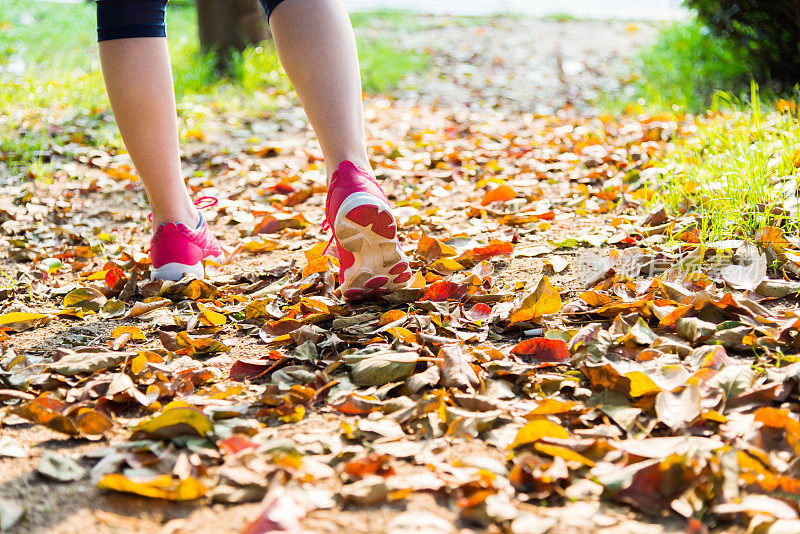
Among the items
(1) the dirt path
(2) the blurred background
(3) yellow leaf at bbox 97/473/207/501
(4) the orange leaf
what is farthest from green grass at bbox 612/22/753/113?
(3) yellow leaf at bbox 97/473/207/501

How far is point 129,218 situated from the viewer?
2.70 m

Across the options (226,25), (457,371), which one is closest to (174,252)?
(457,371)

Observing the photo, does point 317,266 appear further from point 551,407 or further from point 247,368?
point 551,407

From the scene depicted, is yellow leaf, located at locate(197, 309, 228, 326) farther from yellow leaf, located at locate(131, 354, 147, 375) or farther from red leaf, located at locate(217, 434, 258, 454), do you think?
red leaf, located at locate(217, 434, 258, 454)

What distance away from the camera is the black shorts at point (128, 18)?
5.41 feet

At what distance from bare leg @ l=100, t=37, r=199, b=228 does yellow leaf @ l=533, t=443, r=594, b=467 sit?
4.01 ft

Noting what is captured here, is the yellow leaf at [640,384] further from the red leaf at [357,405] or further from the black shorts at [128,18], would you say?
the black shorts at [128,18]

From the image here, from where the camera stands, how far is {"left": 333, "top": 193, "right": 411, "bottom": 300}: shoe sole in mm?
1465

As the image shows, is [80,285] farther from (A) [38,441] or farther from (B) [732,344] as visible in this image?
(B) [732,344]

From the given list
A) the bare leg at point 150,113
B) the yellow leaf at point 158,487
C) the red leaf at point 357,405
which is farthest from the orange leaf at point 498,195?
the yellow leaf at point 158,487

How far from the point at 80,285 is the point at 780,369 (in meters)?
1.67

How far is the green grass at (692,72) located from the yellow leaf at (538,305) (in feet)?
8.33

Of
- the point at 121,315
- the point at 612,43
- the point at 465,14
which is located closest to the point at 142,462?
the point at 121,315

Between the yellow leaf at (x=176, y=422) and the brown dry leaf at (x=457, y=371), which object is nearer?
the yellow leaf at (x=176, y=422)
